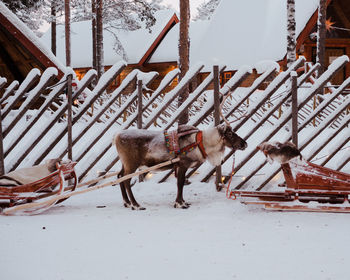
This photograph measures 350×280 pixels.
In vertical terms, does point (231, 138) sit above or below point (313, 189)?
above

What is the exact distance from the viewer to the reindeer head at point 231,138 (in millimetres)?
4719

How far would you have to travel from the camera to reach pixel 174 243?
348 cm

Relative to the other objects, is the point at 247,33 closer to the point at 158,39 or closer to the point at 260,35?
the point at 260,35

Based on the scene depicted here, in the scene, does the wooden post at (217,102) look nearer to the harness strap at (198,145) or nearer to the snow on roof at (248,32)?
the harness strap at (198,145)

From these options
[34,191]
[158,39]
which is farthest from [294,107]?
[158,39]

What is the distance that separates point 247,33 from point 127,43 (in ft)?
34.6

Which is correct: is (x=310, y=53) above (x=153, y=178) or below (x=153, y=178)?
above

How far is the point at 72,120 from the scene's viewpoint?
5.73 metres

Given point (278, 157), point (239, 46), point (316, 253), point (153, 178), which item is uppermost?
point (239, 46)

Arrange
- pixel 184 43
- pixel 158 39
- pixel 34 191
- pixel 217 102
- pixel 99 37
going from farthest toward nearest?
1. pixel 158 39
2. pixel 99 37
3. pixel 184 43
4. pixel 217 102
5. pixel 34 191

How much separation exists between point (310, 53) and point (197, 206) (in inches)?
759

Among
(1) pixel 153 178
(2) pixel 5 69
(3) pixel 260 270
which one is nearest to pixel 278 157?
(3) pixel 260 270

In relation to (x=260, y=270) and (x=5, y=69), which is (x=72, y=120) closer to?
(x=260, y=270)

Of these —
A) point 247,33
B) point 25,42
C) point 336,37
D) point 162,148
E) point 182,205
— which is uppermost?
point 247,33
